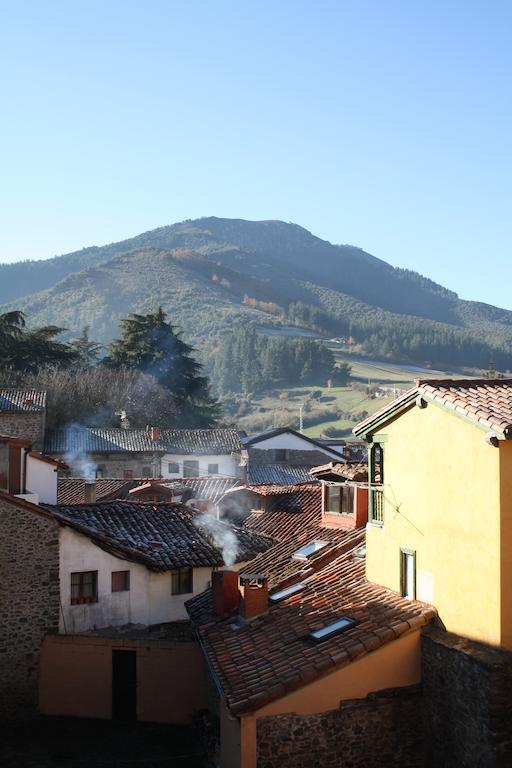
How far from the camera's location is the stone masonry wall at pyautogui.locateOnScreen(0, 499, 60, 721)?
1945cm

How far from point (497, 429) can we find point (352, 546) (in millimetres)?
8582

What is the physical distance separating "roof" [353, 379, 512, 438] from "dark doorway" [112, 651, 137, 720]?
783 cm

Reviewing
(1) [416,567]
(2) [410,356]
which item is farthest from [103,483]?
(2) [410,356]

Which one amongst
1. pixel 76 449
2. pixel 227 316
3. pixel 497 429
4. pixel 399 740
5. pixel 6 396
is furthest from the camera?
pixel 227 316

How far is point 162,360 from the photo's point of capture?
6906 centimetres

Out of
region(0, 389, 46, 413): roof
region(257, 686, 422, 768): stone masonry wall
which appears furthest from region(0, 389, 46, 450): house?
region(257, 686, 422, 768): stone masonry wall

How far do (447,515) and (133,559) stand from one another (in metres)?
9.57

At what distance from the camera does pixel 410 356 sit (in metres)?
147

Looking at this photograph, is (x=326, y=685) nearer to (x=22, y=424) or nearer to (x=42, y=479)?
(x=42, y=479)

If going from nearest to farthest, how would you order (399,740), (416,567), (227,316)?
(399,740)
(416,567)
(227,316)

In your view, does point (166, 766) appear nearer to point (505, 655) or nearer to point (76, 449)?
point (505, 655)

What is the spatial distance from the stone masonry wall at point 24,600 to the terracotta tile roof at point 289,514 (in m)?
7.60

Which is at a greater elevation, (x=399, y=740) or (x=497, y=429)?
(x=497, y=429)

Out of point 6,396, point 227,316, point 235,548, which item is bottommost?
point 235,548
